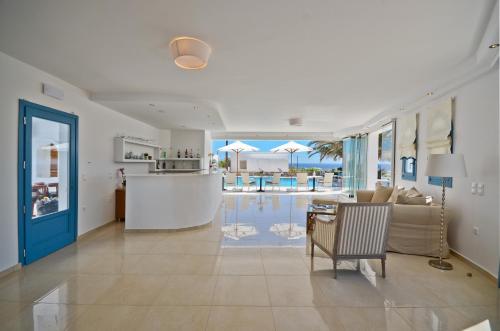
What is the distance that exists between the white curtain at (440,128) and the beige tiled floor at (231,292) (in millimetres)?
1827

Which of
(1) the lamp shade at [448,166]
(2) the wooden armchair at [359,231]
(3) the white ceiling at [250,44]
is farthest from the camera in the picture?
(1) the lamp shade at [448,166]

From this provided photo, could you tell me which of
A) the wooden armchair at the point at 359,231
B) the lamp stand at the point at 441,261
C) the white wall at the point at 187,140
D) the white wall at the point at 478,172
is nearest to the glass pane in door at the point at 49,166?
the wooden armchair at the point at 359,231

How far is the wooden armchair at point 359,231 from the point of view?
2883mm

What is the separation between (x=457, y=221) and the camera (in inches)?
145

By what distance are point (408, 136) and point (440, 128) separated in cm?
110

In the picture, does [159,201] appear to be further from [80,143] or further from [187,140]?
[187,140]

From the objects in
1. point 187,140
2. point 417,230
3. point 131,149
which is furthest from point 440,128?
point 187,140

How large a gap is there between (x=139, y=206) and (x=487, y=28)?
5520 millimetres

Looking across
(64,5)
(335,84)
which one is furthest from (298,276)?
(64,5)

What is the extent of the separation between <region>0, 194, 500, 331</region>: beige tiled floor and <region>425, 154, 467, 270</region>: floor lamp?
0.60 feet

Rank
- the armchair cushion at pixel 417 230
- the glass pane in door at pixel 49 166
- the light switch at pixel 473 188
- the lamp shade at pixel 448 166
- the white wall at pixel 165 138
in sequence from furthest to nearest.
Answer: the white wall at pixel 165 138
the armchair cushion at pixel 417 230
the glass pane in door at pixel 49 166
the light switch at pixel 473 188
the lamp shade at pixel 448 166

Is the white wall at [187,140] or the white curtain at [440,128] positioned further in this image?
the white wall at [187,140]

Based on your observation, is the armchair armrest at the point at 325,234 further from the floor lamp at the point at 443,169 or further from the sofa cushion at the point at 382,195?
the sofa cushion at the point at 382,195

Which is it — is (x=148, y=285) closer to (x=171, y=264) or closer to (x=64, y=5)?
(x=171, y=264)
